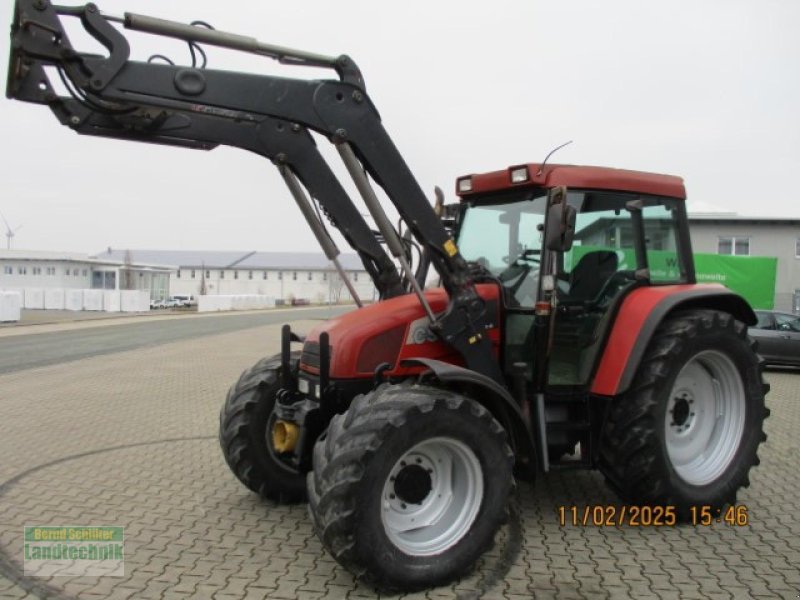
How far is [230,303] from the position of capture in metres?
54.2

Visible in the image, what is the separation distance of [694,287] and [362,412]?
2.93 meters

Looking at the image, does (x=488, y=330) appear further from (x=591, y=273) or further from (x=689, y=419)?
(x=689, y=419)

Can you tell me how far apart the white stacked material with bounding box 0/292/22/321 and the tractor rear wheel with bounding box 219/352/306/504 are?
30816mm

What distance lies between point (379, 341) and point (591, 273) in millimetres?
1636

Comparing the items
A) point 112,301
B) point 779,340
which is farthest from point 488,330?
point 112,301

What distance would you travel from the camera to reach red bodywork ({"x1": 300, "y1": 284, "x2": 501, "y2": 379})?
4492 millimetres

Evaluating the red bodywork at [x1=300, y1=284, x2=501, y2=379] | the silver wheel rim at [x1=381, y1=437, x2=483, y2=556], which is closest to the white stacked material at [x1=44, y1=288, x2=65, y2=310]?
Answer: the red bodywork at [x1=300, y1=284, x2=501, y2=379]

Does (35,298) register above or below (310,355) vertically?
below

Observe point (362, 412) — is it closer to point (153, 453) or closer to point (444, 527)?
point (444, 527)

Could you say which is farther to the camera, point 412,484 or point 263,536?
point 263,536

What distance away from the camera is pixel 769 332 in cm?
1611

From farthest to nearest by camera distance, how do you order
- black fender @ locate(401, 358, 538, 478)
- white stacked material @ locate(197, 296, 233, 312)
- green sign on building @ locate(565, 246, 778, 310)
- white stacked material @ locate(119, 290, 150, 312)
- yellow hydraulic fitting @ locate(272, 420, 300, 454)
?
white stacked material @ locate(197, 296, 233, 312)
white stacked material @ locate(119, 290, 150, 312)
green sign on building @ locate(565, 246, 778, 310)
yellow hydraulic fitting @ locate(272, 420, 300, 454)
black fender @ locate(401, 358, 538, 478)

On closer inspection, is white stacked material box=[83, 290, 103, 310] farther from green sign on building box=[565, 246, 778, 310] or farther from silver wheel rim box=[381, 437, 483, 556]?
silver wheel rim box=[381, 437, 483, 556]

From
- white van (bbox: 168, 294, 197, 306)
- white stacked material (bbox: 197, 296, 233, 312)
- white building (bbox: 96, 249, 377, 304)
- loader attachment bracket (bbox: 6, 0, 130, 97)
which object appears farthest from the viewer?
white building (bbox: 96, 249, 377, 304)
